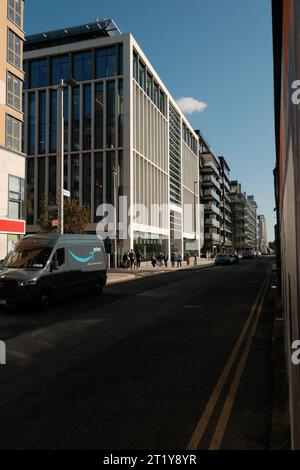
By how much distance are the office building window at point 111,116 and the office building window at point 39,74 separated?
30.4 ft

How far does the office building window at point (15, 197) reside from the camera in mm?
29956

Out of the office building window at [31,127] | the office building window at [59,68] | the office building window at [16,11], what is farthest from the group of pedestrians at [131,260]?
the office building window at [59,68]

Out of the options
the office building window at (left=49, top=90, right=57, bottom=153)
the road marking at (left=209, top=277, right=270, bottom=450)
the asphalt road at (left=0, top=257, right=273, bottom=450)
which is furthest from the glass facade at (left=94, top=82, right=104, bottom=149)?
the road marking at (left=209, top=277, right=270, bottom=450)

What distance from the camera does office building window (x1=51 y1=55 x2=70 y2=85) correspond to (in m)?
51.7

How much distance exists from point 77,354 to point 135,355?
3.50 feet

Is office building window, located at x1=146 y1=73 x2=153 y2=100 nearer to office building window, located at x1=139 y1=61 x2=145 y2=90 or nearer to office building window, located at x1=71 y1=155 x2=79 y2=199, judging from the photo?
office building window, located at x1=139 y1=61 x2=145 y2=90

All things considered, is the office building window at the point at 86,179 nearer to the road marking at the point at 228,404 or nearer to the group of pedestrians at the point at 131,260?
the group of pedestrians at the point at 131,260

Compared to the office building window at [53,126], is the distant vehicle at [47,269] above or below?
below

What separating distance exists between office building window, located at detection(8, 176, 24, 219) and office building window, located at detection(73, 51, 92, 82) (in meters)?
24.6

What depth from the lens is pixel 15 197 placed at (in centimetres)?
3075

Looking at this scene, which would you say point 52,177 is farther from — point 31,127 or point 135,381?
point 135,381

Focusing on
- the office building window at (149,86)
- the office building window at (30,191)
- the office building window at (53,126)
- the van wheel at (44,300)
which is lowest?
the van wheel at (44,300)

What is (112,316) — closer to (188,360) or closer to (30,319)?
(30,319)
